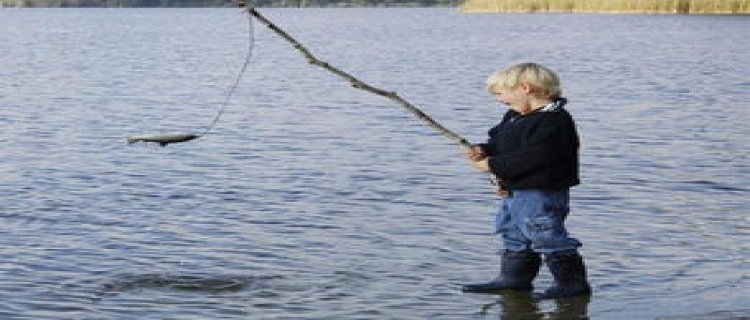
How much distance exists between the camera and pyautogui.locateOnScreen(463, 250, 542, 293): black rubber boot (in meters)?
10.2

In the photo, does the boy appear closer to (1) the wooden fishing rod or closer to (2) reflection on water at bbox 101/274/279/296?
(1) the wooden fishing rod

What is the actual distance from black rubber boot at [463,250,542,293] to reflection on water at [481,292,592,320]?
7 cm

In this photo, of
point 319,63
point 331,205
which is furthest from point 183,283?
point 331,205

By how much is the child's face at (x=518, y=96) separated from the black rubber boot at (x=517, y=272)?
1102 millimetres

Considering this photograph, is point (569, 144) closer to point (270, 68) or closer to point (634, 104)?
point (634, 104)

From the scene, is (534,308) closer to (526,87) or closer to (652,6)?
(526,87)

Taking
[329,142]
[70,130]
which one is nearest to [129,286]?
[329,142]

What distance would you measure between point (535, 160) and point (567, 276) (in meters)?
0.99

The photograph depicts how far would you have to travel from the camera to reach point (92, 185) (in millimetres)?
16781

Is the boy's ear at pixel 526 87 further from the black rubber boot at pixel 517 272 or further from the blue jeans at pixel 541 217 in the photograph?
the black rubber boot at pixel 517 272

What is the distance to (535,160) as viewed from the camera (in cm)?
949

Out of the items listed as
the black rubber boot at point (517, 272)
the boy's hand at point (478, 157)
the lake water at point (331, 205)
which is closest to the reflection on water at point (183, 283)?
the lake water at point (331, 205)

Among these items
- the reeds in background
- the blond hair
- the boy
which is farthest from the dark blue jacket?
the reeds in background

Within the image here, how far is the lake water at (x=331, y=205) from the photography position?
1048 centimetres
